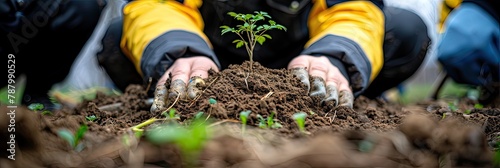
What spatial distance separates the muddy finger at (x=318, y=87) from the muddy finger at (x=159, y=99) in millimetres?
441

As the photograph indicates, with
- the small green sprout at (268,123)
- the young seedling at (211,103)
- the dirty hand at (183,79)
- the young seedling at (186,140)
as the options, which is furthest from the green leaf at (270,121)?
the young seedling at (186,140)

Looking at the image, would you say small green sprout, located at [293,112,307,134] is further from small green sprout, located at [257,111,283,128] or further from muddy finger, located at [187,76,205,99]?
muddy finger, located at [187,76,205,99]

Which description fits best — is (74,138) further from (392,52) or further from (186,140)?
(392,52)

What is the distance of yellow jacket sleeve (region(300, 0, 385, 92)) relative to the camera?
2.03 metres

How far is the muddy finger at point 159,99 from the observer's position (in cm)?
163

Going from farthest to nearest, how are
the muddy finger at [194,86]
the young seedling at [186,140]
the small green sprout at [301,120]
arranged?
1. the muddy finger at [194,86]
2. the small green sprout at [301,120]
3. the young seedling at [186,140]

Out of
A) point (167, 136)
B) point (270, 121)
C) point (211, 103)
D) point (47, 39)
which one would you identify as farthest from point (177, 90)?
point (47, 39)

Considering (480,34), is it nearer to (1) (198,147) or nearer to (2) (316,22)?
(2) (316,22)

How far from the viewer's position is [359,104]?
2219 millimetres

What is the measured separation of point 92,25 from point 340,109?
1821 millimetres

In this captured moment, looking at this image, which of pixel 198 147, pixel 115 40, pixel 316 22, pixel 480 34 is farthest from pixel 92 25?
pixel 198 147

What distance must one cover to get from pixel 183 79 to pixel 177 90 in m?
0.12

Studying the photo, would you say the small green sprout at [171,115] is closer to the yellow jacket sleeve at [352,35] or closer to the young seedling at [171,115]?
the young seedling at [171,115]

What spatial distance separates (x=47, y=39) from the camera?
2.90m
